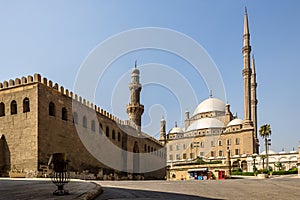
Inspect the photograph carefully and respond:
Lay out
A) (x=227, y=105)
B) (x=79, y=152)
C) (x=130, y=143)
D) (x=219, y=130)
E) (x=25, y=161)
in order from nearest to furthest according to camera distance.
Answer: (x=25, y=161)
(x=79, y=152)
(x=130, y=143)
(x=219, y=130)
(x=227, y=105)

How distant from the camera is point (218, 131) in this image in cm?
6475

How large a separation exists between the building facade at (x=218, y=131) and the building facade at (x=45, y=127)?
106ft

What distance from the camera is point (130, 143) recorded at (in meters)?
37.0

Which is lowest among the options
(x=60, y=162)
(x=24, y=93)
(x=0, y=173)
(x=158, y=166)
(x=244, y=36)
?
(x=158, y=166)

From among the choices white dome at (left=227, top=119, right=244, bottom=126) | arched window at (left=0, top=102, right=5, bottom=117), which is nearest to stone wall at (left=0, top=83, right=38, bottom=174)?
arched window at (left=0, top=102, right=5, bottom=117)

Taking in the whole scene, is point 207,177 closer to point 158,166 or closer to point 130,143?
point 130,143

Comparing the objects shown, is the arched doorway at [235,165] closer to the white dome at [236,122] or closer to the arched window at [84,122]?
the white dome at [236,122]

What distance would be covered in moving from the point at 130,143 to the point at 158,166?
46.6ft

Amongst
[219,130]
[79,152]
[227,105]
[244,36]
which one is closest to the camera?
[79,152]

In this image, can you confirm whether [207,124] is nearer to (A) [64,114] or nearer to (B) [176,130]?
Result: (B) [176,130]

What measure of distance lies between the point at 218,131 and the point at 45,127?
1837 inches

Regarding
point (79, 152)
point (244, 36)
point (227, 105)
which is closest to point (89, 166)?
point (79, 152)

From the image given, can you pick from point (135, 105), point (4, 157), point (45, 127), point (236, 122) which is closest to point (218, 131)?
point (236, 122)

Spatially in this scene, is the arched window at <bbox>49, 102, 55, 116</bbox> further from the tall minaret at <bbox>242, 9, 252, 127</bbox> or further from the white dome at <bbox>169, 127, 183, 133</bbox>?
the white dome at <bbox>169, 127, 183, 133</bbox>
